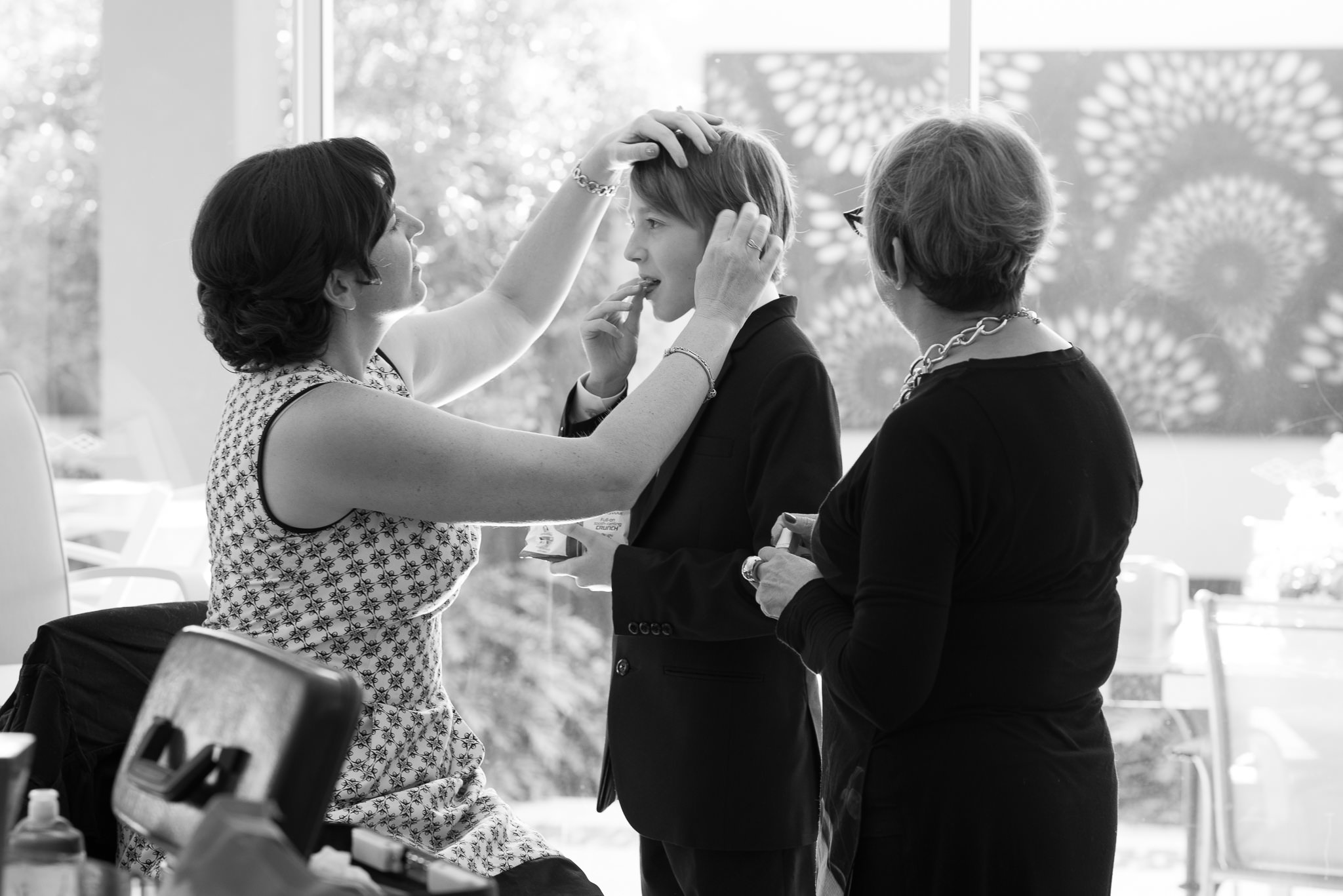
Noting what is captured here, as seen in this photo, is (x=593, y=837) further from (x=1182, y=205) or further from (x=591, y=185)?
(x=1182, y=205)

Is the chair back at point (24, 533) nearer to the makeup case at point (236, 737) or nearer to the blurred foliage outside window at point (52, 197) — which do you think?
the blurred foliage outside window at point (52, 197)

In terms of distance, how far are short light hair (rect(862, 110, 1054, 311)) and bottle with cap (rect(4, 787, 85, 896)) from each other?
1.05 meters

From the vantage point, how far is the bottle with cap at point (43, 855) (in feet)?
3.37

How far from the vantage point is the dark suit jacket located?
1.78 meters

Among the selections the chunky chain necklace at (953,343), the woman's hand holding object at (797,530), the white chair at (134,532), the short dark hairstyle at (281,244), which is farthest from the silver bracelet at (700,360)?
the white chair at (134,532)

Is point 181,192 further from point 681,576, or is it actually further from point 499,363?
point 681,576

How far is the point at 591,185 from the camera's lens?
2.26 m

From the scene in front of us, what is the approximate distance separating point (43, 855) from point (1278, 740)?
2.58 m

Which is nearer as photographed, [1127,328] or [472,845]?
[472,845]

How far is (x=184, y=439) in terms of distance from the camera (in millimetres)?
3596

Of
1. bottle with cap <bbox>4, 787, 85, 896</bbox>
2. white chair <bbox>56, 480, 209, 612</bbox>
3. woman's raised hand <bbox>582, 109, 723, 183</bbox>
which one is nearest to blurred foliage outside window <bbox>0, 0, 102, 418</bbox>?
white chair <bbox>56, 480, 209, 612</bbox>

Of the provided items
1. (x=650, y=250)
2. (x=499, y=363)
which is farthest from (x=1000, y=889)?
(x=499, y=363)

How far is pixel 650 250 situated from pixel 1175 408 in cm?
165

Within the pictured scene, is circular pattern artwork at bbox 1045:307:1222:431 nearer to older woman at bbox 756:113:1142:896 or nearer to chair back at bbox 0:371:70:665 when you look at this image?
older woman at bbox 756:113:1142:896
